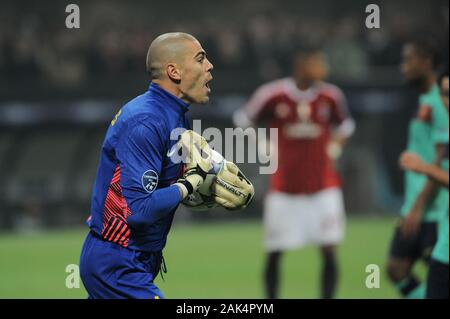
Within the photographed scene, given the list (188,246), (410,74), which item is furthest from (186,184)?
(188,246)

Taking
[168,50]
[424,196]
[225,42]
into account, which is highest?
[225,42]

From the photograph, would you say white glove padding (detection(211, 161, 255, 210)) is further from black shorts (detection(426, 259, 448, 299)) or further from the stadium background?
the stadium background

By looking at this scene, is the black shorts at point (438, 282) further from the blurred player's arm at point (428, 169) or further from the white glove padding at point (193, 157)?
the white glove padding at point (193, 157)

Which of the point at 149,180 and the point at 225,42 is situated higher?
the point at 225,42

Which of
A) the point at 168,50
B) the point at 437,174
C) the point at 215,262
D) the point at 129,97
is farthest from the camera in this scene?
the point at 129,97

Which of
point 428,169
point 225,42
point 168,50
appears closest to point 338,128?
point 428,169

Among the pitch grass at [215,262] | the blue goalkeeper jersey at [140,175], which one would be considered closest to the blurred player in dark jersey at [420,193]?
the pitch grass at [215,262]

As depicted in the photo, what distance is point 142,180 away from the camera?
563 centimetres

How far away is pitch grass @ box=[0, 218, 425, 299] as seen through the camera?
11602mm

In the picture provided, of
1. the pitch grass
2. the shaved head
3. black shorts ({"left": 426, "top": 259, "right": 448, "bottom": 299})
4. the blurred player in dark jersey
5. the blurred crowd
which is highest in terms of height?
the blurred crowd

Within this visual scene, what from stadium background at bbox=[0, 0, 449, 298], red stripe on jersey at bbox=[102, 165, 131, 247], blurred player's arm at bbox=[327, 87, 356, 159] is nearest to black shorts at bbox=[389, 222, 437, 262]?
blurred player's arm at bbox=[327, 87, 356, 159]

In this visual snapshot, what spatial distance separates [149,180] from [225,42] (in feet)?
49.4

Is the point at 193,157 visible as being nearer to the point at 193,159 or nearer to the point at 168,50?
the point at 193,159

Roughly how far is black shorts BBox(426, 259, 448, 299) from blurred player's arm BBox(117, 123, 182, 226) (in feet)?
7.69
